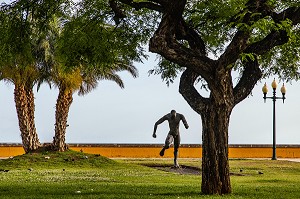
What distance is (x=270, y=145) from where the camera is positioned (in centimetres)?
4147

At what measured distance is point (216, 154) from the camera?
1431cm

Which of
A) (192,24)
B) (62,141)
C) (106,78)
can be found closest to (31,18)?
(192,24)

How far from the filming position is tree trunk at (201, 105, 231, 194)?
46.9ft

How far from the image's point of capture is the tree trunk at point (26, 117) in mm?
32906

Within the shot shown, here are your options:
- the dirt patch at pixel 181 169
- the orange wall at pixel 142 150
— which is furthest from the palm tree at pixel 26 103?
the dirt patch at pixel 181 169

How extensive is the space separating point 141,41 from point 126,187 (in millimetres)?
5021

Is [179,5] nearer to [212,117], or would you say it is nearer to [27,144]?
[212,117]

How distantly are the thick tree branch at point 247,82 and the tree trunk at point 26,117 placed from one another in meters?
18.8

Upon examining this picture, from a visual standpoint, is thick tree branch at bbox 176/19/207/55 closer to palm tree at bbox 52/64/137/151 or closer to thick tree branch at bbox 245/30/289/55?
thick tree branch at bbox 245/30/289/55

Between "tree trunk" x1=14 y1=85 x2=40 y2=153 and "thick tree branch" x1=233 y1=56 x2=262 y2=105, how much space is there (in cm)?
1881

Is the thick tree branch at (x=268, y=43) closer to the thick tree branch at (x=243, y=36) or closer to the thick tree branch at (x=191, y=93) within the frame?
the thick tree branch at (x=243, y=36)

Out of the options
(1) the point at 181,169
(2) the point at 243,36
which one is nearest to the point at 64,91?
(1) the point at 181,169

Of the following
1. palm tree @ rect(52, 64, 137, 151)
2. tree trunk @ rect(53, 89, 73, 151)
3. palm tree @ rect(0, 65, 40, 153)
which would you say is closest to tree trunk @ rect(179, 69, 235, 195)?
palm tree @ rect(52, 64, 137, 151)

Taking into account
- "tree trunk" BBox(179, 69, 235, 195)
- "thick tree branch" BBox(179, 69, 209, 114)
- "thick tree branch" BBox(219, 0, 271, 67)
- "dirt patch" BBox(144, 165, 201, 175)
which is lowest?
"dirt patch" BBox(144, 165, 201, 175)
